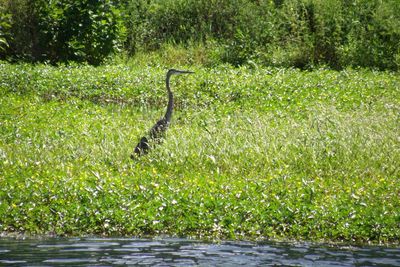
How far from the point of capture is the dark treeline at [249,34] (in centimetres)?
2145

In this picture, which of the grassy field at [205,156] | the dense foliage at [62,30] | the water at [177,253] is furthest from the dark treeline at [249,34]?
the water at [177,253]

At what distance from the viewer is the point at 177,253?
8.98 metres

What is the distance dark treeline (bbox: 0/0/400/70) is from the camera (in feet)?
70.4

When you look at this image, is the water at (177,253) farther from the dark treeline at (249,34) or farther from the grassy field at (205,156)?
the dark treeline at (249,34)

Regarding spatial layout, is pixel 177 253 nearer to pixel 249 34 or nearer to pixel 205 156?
pixel 205 156

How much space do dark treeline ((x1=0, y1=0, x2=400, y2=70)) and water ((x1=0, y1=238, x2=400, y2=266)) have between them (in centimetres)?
1225

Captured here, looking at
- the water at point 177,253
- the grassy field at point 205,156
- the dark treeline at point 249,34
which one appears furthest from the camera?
the dark treeline at point 249,34

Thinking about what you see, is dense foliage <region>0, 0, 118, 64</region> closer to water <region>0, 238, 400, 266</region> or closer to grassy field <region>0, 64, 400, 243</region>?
grassy field <region>0, 64, 400, 243</region>

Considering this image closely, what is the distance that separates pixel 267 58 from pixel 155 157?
9.53m

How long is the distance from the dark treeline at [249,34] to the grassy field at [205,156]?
1929 mm

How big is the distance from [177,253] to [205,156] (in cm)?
386

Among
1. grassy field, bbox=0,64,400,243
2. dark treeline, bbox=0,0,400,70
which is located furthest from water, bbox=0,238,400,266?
dark treeline, bbox=0,0,400,70

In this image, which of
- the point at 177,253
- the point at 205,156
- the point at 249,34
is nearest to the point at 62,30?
the point at 249,34

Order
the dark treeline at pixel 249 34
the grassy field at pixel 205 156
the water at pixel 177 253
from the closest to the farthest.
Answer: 1. the water at pixel 177 253
2. the grassy field at pixel 205 156
3. the dark treeline at pixel 249 34
